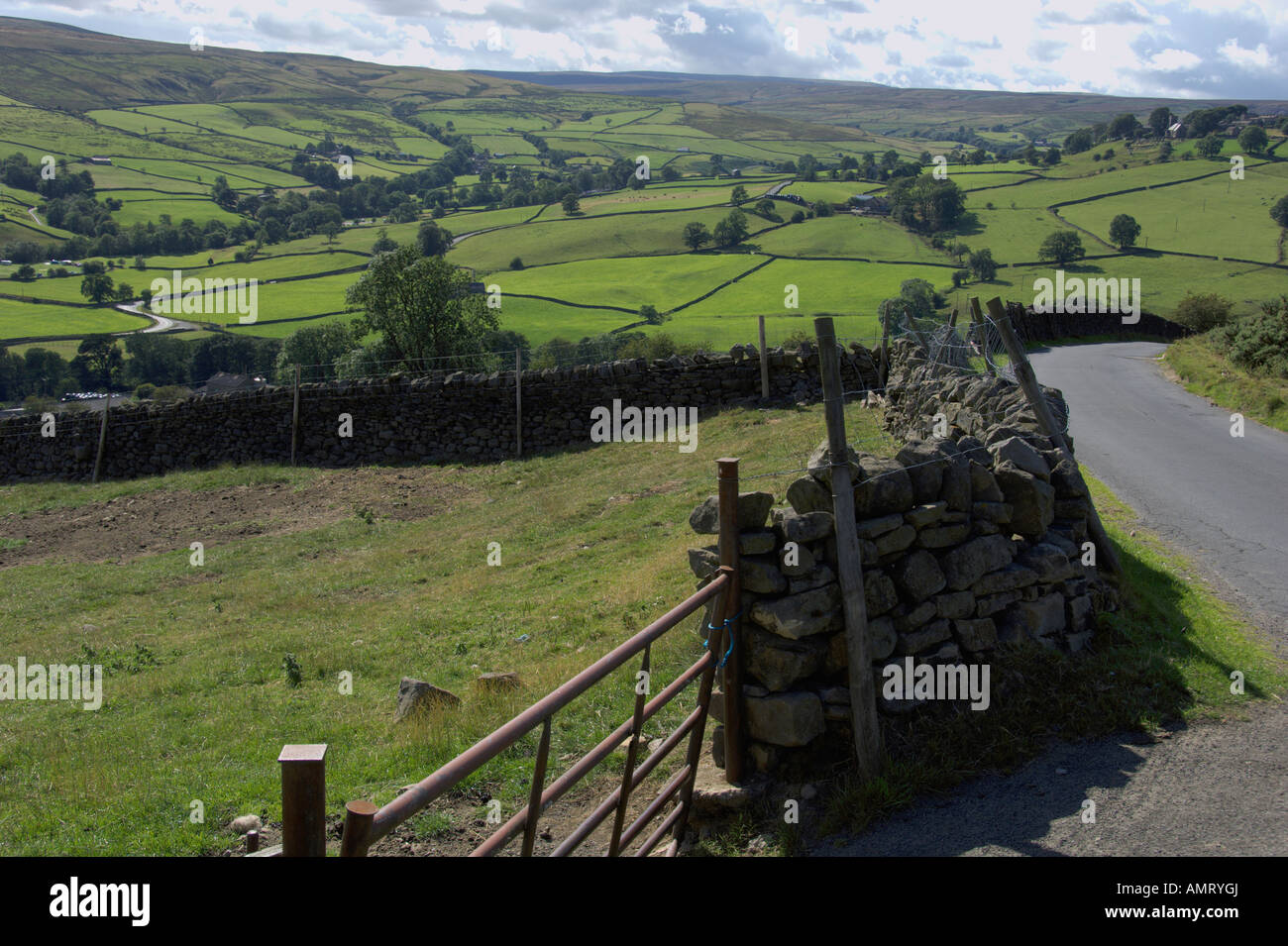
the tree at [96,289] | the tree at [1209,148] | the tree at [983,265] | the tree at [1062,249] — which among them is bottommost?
the tree at [96,289]

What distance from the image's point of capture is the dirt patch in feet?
55.8

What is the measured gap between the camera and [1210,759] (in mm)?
5621

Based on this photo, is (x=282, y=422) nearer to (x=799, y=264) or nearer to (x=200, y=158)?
(x=799, y=264)

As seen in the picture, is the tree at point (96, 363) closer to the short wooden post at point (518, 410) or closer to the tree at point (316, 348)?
the tree at point (316, 348)

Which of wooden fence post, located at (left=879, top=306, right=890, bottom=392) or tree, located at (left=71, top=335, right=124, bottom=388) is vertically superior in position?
wooden fence post, located at (left=879, top=306, right=890, bottom=392)

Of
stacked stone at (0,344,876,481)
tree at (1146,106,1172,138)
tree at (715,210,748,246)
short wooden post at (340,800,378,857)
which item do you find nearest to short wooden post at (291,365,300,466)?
stacked stone at (0,344,876,481)

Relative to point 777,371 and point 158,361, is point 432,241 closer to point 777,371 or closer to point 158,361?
point 158,361

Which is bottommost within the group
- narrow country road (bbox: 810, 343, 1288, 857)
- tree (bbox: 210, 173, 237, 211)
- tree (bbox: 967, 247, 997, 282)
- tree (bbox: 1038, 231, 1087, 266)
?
narrow country road (bbox: 810, 343, 1288, 857)

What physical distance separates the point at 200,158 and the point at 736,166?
3876 inches

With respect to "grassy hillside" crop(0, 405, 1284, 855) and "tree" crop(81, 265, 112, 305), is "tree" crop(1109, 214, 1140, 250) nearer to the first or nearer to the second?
"grassy hillside" crop(0, 405, 1284, 855)

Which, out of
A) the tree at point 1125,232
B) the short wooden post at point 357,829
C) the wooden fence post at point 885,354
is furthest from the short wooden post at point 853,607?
the tree at point 1125,232

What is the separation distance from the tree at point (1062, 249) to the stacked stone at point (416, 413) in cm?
6395

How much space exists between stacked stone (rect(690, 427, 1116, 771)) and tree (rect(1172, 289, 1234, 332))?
115 ft

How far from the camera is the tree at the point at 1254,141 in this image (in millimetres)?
114250
